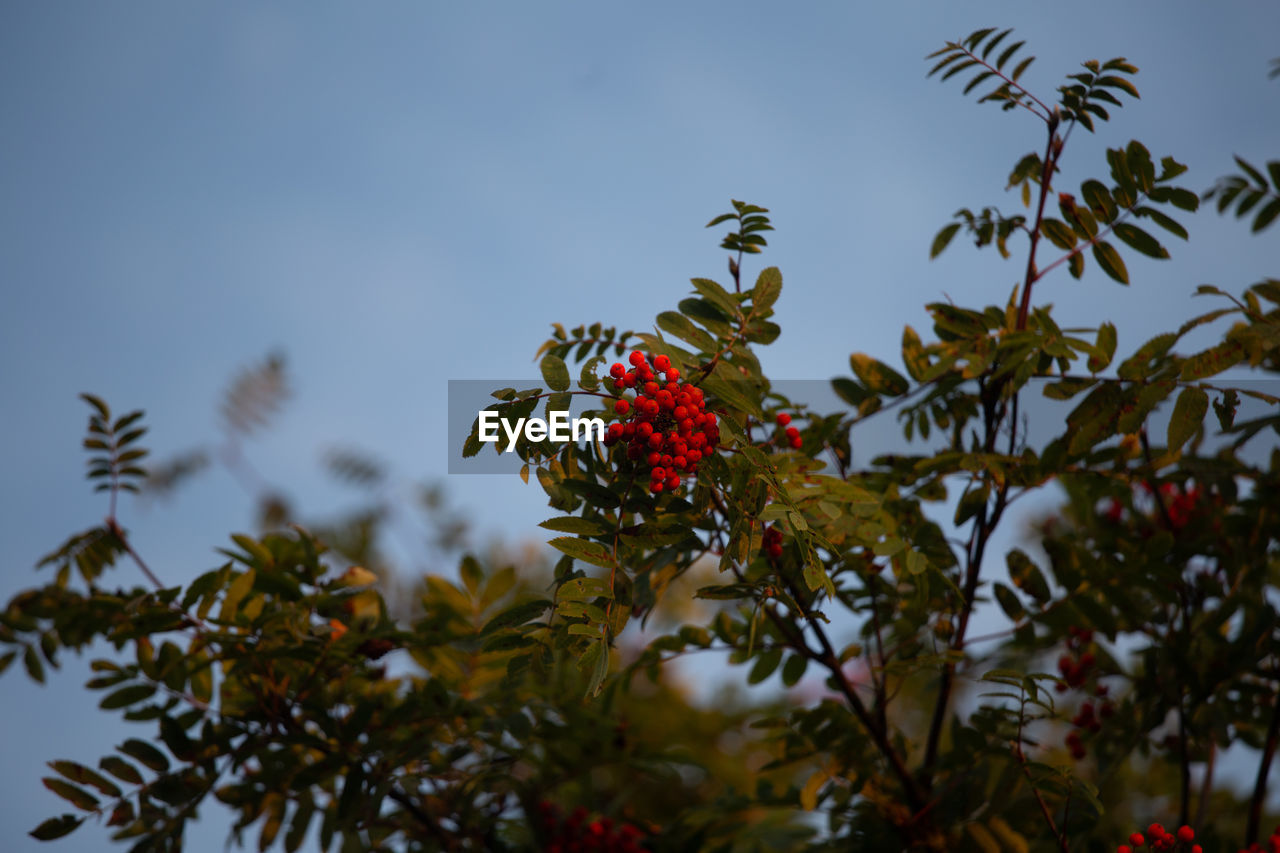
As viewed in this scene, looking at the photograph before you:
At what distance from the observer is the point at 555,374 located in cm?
140

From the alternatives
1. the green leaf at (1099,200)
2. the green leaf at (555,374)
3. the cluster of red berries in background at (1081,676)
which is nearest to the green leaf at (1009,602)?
the cluster of red berries in background at (1081,676)

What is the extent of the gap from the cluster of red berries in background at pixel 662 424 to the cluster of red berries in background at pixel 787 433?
47 cm

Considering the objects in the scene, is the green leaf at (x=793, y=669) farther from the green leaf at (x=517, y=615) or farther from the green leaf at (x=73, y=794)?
the green leaf at (x=73, y=794)

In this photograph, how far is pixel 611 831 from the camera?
2283 mm

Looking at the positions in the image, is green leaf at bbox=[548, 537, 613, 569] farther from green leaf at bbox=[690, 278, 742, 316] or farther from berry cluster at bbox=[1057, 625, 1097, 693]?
berry cluster at bbox=[1057, 625, 1097, 693]

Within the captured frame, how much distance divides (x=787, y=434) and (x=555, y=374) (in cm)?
58

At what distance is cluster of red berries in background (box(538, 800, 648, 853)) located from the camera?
2.22m

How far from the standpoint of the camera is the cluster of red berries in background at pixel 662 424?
1.31m

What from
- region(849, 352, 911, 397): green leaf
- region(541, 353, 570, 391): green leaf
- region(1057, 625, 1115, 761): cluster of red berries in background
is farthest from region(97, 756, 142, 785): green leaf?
region(1057, 625, 1115, 761): cluster of red berries in background

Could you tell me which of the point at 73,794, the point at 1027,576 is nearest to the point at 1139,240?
the point at 1027,576

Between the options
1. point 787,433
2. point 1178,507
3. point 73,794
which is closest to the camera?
point 787,433

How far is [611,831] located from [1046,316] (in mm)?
1551

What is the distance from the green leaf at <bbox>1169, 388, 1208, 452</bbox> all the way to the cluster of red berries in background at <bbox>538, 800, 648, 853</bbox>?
1470 mm

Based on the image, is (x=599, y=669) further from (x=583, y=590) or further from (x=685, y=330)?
(x=685, y=330)
